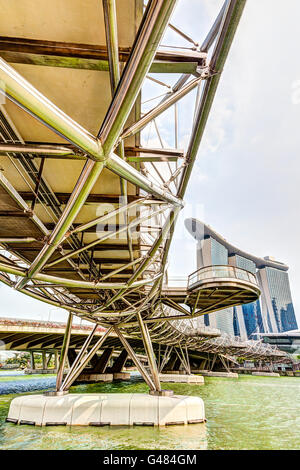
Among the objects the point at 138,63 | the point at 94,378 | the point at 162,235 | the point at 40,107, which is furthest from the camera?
the point at 94,378

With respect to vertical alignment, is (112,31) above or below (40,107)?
above

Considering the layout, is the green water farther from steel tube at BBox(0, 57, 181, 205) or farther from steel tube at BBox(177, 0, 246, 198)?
steel tube at BBox(0, 57, 181, 205)

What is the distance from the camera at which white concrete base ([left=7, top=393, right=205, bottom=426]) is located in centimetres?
1639

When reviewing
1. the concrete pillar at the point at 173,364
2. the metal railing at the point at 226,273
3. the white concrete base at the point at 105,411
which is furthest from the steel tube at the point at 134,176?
the concrete pillar at the point at 173,364

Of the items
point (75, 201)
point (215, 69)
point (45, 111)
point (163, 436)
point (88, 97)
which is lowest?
point (163, 436)

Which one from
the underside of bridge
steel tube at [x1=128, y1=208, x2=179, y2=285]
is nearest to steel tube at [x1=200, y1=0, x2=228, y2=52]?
the underside of bridge

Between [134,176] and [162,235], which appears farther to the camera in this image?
[162,235]

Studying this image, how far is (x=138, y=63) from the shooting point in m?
3.91

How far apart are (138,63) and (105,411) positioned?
18.1m

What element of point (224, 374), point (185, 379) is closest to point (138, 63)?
point (185, 379)

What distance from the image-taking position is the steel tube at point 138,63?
3.48 meters

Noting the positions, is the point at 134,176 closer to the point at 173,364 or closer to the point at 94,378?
A: the point at 94,378

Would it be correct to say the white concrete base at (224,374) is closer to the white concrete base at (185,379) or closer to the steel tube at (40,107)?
the white concrete base at (185,379)

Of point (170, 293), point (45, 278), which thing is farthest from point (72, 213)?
point (170, 293)
